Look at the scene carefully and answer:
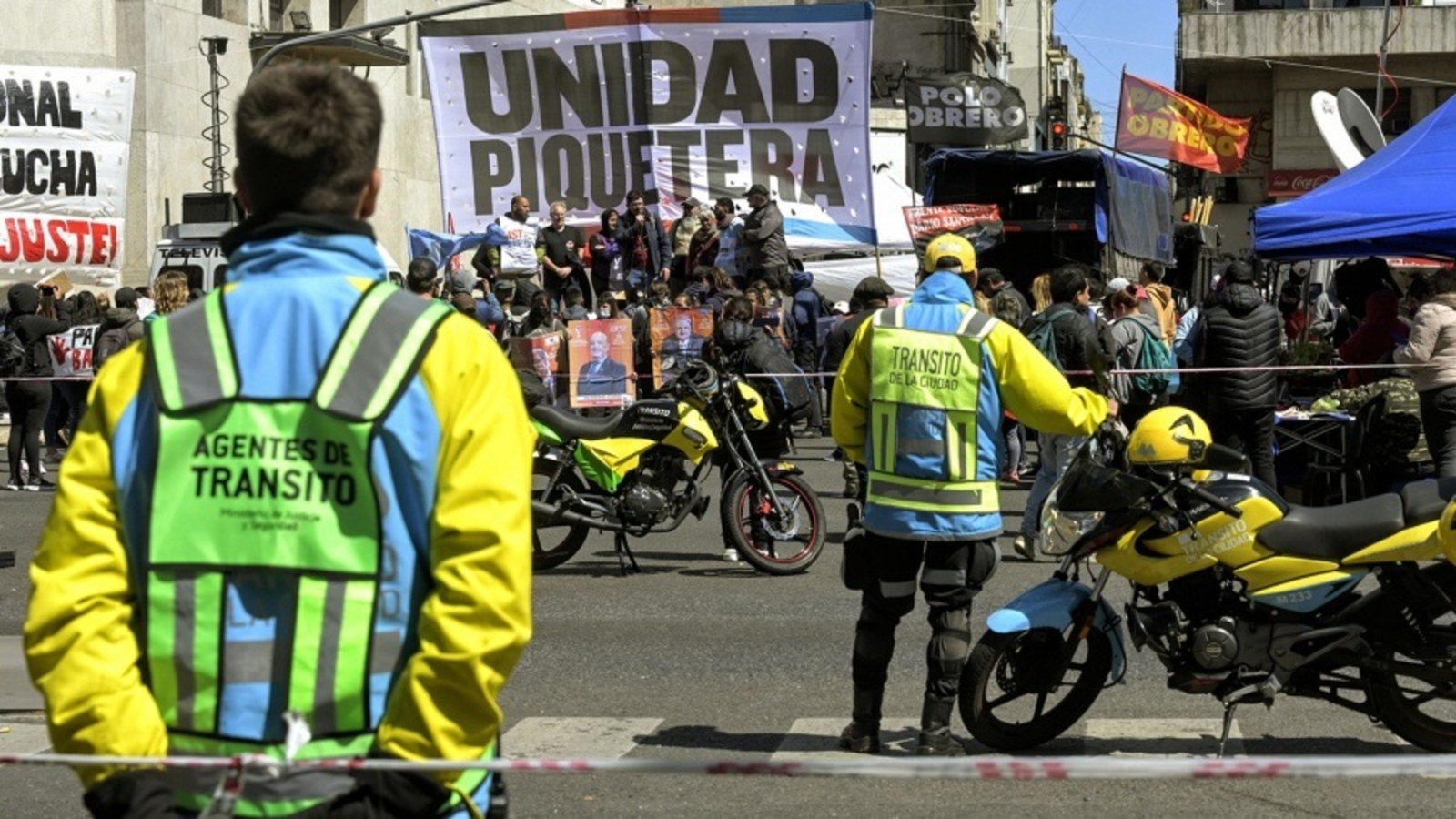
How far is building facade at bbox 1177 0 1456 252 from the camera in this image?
52.3m

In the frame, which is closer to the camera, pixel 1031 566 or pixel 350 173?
pixel 350 173

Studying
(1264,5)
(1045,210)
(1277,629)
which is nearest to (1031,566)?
(1277,629)

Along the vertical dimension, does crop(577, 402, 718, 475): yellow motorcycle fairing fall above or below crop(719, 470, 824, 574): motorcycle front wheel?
above

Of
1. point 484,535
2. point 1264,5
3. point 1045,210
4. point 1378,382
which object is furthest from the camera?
point 1264,5

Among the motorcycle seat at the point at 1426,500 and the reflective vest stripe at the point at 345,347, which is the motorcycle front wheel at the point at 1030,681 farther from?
the reflective vest stripe at the point at 345,347

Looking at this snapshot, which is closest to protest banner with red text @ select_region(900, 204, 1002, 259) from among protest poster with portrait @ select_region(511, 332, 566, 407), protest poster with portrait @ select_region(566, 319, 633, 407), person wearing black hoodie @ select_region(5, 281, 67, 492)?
protest poster with portrait @ select_region(566, 319, 633, 407)

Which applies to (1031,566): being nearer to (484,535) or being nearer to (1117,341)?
(1117,341)

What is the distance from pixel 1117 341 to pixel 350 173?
40.9 feet

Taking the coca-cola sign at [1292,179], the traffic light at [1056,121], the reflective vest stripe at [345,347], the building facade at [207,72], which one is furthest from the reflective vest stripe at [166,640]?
the traffic light at [1056,121]

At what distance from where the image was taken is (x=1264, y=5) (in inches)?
2136

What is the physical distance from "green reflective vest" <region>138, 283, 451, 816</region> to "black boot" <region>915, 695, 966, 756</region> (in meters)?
4.49

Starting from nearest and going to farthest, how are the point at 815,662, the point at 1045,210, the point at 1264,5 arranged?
the point at 815,662 → the point at 1045,210 → the point at 1264,5

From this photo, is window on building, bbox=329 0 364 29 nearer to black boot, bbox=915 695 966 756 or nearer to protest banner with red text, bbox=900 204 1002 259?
protest banner with red text, bbox=900 204 1002 259

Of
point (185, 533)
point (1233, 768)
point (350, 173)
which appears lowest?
point (1233, 768)
